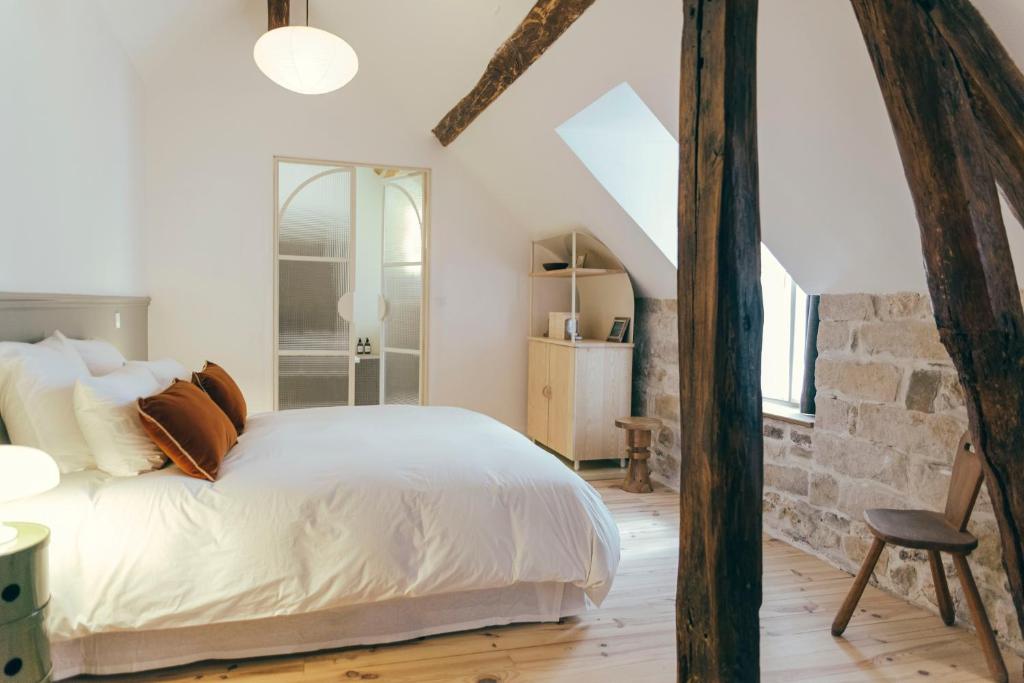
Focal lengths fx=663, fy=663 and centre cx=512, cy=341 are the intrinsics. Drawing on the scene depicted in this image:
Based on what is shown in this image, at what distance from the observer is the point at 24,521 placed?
6.37 feet

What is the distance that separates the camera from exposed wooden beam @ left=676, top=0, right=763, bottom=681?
155 cm

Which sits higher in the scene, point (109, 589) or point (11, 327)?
point (11, 327)

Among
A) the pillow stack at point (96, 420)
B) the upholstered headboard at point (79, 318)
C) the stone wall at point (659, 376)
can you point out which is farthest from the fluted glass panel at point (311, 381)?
the pillow stack at point (96, 420)

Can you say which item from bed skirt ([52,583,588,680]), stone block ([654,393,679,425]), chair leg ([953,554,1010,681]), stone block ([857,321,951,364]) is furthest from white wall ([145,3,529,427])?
chair leg ([953,554,1010,681])

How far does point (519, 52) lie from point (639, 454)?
2.55 m

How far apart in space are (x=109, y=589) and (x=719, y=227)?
1.99 meters

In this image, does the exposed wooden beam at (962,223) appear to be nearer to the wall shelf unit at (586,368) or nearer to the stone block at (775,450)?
the stone block at (775,450)

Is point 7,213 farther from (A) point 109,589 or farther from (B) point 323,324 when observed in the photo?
(B) point 323,324

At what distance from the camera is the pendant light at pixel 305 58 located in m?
3.12

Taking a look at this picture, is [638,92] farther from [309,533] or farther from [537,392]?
[537,392]

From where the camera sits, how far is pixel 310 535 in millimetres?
2154

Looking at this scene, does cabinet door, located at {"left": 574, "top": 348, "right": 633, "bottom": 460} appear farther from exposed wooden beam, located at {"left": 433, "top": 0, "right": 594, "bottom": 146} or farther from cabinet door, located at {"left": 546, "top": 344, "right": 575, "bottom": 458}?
exposed wooden beam, located at {"left": 433, "top": 0, "right": 594, "bottom": 146}

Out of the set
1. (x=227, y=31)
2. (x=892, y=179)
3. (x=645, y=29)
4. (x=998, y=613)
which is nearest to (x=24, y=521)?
(x=645, y=29)

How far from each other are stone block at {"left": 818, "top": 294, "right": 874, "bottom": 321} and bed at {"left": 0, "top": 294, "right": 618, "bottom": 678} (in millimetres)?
1551
